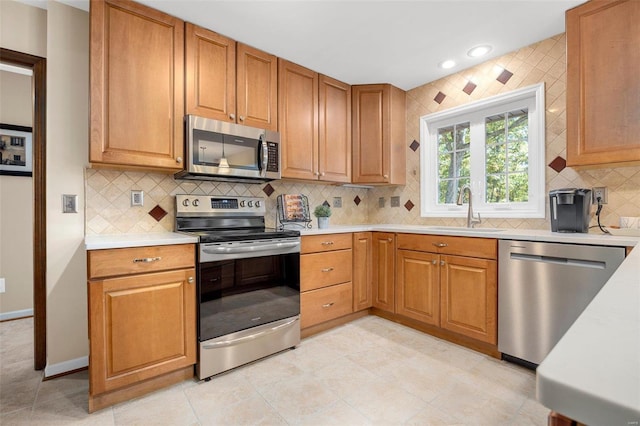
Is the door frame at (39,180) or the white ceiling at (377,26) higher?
the white ceiling at (377,26)

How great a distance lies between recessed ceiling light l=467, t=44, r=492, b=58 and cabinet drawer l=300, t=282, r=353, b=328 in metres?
2.19

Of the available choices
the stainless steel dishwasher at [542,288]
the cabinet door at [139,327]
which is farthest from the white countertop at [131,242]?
the stainless steel dishwasher at [542,288]

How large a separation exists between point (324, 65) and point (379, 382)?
8.32ft

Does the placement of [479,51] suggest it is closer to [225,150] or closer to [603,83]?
[603,83]

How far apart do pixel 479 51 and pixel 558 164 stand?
1078mm

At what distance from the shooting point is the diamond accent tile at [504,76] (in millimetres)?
2555

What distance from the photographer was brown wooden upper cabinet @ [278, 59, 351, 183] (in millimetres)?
2663

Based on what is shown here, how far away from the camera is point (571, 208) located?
202 cm

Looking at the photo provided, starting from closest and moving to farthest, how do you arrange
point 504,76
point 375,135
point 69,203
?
point 69,203 < point 504,76 < point 375,135

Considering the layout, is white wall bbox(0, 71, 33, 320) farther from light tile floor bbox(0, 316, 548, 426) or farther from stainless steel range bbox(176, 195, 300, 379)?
stainless steel range bbox(176, 195, 300, 379)

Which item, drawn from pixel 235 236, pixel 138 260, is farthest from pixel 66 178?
pixel 235 236

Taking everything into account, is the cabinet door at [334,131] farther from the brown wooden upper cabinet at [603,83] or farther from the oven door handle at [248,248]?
the brown wooden upper cabinet at [603,83]

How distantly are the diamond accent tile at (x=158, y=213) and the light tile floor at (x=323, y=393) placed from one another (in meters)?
1.10

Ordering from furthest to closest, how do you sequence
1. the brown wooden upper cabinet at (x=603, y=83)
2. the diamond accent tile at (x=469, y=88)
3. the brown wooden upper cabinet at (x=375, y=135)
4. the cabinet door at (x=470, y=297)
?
the brown wooden upper cabinet at (x=375, y=135), the diamond accent tile at (x=469, y=88), the cabinet door at (x=470, y=297), the brown wooden upper cabinet at (x=603, y=83)
